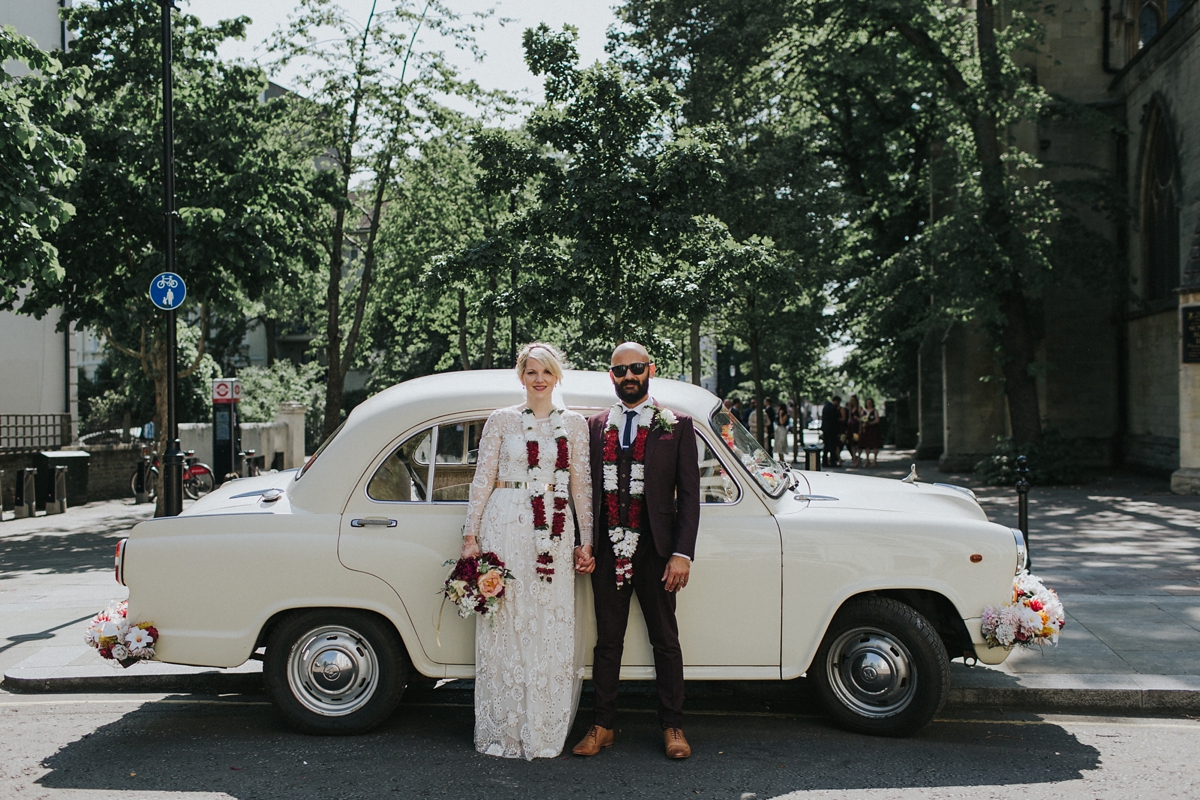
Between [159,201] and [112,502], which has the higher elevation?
[159,201]

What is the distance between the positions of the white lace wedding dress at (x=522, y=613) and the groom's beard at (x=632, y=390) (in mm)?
291

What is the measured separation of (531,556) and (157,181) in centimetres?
1489

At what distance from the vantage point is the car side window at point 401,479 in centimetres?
532

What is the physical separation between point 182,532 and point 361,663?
1175 millimetres

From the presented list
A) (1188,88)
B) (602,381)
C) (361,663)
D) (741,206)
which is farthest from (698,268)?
(1188,88)

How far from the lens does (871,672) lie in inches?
207

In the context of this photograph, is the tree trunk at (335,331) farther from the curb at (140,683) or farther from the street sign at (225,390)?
the curb at (140,683)

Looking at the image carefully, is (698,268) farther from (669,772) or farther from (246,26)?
(246,26)

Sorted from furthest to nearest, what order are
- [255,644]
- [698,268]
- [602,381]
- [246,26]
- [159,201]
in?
[246,26], [159,201], [698,268], [602,381], [255,644]

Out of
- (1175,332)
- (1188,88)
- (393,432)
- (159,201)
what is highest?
(1188,88)

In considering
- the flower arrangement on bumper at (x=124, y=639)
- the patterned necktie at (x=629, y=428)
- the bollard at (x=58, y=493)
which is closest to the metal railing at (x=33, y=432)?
the bollard at (x=58, y=493)

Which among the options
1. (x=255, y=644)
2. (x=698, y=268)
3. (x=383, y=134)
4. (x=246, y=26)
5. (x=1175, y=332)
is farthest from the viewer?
(x=383, y=134)

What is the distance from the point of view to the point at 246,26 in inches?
752

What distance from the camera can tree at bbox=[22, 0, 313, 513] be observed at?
55.1ft
